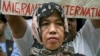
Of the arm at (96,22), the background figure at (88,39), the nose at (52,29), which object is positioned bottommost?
the background figure at (88,39)

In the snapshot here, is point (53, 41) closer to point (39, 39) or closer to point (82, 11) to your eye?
point (39, 39)

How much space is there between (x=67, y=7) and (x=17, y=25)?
0.43 m

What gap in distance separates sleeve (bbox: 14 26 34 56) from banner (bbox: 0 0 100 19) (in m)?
0.17

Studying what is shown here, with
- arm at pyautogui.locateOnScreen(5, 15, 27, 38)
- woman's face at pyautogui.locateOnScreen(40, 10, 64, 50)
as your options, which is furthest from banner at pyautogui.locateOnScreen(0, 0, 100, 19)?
woman's face at pyautogui.locateOnScreen(40, 10, 64, 50)

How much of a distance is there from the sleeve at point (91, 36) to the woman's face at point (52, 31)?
1.87 feet

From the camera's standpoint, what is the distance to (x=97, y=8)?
346cm

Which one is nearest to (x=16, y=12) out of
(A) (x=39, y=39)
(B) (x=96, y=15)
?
(A) (x=39, y=39)

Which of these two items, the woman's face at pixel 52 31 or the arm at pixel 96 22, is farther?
the arm at pixel 96 22

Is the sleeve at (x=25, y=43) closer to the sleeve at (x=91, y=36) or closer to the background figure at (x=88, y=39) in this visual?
the background figure at (x=88, y=39)

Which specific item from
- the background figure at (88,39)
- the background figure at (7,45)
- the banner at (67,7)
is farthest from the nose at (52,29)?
the background figure at (7,45)

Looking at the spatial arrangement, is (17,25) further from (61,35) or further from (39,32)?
(61,35)

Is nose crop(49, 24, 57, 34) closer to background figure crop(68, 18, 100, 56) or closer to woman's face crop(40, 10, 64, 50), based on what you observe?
woman's face crop(40, 10, 64, 50)

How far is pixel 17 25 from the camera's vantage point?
3363 millimetres

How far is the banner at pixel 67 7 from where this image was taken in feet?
11.1
